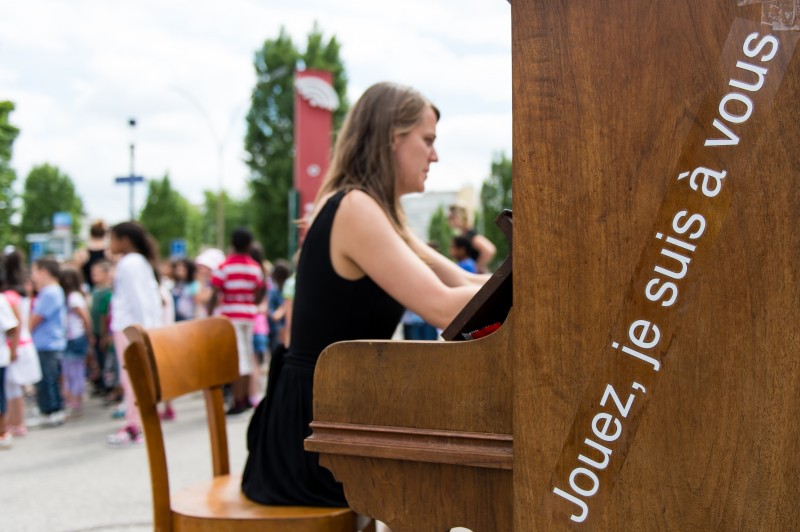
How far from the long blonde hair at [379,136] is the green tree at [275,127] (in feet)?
112

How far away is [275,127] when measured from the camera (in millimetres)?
37250

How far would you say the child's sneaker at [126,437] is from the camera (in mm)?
5750

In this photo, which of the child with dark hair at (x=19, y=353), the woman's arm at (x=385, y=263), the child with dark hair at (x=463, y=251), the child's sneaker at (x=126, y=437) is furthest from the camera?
the child with dark hair at (x=463, y=251)

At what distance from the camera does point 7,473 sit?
16.2 feet

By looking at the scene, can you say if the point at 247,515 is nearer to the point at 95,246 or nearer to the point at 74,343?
the point at 74,343

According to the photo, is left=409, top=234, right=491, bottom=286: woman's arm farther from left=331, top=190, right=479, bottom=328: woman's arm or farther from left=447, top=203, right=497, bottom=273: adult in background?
left=447, top=203, right=497, bottom=273: adult in background

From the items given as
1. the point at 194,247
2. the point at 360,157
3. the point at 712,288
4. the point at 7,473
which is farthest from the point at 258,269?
the point at 194,247

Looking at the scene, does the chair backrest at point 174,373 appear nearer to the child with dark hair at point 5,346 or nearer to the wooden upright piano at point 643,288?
the wooden upright piano at point 643,288

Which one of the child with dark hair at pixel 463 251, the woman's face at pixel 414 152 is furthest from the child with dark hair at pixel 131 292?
the woman's face at pixel 414 152

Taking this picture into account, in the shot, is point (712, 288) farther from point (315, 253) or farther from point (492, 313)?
point (315, 253)

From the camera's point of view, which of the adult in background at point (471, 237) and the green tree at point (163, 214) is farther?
the green tree at point (163, 214)

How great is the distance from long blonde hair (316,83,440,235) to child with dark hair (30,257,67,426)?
5433mm

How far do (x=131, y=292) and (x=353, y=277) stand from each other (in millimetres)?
4386

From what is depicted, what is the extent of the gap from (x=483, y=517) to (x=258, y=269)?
19.8 ft
